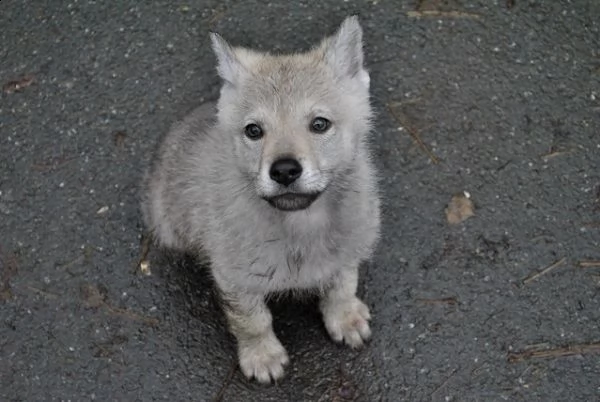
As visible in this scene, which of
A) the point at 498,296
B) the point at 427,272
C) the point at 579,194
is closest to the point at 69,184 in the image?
the point at 427,272

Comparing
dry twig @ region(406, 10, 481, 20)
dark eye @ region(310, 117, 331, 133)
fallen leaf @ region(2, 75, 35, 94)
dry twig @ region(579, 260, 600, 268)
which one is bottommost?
dry twig @ region(579, 260, 600, 268)

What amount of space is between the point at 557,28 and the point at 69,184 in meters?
3.21

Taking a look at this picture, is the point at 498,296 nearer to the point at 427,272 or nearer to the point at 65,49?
the point at 427,272

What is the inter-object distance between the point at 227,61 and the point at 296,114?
1.71 ft

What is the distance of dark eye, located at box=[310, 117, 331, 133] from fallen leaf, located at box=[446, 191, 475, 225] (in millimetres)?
1476

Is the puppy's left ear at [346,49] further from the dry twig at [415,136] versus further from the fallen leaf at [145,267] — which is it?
the fallen leaf at [145,267]

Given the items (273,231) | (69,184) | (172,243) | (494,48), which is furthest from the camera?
(494,48)

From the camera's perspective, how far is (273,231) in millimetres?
4074

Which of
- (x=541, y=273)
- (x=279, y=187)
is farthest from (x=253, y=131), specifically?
(x=541, y=273)

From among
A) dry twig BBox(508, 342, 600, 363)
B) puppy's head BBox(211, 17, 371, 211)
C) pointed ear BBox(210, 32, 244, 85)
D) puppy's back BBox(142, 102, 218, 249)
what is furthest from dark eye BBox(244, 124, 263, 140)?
dry twig BBox(508, 342, 600, 363)

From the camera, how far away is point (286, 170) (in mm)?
3572

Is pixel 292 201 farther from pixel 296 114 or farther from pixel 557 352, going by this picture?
pixel 557 352

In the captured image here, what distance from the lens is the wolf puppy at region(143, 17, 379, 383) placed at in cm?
375

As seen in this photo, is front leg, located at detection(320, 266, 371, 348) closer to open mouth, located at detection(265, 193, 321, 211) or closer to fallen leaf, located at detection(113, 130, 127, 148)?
open mouth, located at detection(265, 193, 321, 211)
